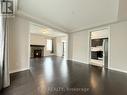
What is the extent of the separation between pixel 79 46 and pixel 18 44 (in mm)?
4496

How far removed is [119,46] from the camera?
4.82 metres

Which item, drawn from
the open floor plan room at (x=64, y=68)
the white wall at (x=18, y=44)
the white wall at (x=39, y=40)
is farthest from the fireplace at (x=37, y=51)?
the white wall at (x=18, y=44)

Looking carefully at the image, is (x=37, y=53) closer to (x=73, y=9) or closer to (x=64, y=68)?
(x=64, y=68)

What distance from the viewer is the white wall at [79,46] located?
276 inches

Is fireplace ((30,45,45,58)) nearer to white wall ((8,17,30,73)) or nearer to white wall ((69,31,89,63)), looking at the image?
white wall ((69,31,89,63))

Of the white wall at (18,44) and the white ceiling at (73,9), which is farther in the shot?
the white wall at (18,44)

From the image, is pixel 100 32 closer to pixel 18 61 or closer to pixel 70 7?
pixel 70 7

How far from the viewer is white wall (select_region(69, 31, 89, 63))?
701 cm

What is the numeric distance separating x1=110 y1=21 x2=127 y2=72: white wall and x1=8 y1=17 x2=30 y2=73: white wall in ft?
14.2

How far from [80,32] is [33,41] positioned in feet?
18.5

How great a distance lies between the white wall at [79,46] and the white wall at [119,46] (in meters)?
1.97

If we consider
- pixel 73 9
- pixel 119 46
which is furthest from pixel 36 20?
pixel 119 46

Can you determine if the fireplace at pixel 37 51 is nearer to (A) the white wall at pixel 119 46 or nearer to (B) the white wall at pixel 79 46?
(B) the white wall at pixel 79 46

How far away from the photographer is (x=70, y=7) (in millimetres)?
4438
